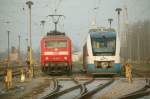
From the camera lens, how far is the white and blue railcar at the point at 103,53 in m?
33.9

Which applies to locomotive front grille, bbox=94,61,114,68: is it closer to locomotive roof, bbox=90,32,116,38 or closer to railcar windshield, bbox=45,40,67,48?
locomotive roof, bbox=90,32,116,38

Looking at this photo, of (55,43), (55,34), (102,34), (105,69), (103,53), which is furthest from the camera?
(55,34)

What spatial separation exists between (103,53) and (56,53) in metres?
5.50

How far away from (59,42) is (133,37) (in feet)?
221

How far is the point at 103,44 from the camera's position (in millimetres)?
34562

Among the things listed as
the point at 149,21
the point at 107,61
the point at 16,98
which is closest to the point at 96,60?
the point at 107,61

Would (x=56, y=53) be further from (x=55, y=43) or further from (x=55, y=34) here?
(x=55, y=34)

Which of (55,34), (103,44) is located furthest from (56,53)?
(103,44)

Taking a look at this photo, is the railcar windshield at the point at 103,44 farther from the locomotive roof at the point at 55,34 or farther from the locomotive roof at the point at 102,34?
the locomotive roof at the point at 55,34

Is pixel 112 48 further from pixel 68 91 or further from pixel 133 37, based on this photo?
pixel 133 37

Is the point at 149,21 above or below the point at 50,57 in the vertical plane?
above

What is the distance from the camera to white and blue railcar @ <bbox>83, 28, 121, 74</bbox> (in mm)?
33875

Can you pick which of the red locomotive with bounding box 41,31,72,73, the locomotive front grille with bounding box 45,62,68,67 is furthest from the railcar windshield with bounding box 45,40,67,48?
the locomotive front grille with bounding box 45,62,68,67

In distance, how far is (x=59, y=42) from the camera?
38531mm
